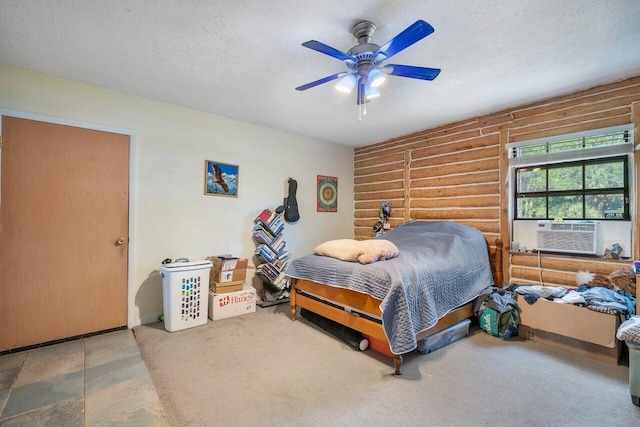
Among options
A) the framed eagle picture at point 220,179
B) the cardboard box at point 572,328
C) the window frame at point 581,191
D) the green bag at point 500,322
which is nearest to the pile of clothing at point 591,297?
the cardboard box at point 572,328

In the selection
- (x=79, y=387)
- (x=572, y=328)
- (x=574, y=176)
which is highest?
(x=574, y=176)

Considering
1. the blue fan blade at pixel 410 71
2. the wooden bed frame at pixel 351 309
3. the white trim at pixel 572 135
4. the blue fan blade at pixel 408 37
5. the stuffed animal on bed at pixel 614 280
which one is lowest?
the wooden bed frame at pixel 351 309

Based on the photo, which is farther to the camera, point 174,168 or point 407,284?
point 174,168

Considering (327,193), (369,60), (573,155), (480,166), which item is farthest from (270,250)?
(573,155)

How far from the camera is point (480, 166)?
147 inches

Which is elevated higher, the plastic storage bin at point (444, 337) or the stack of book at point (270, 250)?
the stack of book at point (270, 250)

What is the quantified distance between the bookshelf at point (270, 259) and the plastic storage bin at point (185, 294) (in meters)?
0.90

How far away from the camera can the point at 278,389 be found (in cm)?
200

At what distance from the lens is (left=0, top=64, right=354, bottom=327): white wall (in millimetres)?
2793

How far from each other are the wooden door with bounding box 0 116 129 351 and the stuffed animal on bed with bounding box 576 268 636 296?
4950 millimetres

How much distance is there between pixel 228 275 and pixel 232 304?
1.20 feet

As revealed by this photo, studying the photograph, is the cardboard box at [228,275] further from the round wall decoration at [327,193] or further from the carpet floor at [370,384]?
the round wall decoration at [327,193]

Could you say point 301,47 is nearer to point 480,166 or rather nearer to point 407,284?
point 407,284

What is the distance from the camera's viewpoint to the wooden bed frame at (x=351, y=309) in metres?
2.33
